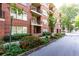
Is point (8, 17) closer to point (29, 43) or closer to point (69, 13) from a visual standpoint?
point (29, 43)

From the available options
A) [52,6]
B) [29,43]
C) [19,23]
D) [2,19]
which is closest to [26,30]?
[19,23]

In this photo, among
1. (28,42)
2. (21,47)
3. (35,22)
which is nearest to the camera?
(21,47)

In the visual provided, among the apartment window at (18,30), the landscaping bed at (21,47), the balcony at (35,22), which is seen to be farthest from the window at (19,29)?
the landscaping bed at (21,47)

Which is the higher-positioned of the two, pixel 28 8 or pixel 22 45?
pixel 28 8

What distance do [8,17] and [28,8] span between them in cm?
784

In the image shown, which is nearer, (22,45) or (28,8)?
(22,45)

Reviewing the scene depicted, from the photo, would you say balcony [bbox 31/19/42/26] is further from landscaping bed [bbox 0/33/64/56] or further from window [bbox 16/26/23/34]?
landscaping bed [bbox 0/33/64/56]

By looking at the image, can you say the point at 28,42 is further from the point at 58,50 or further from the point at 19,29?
the point at 19,29

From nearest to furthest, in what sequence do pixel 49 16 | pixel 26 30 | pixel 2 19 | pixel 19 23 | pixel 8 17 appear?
pixel 2 19 < pixel 8 17 < pixel 19 23 < pixel 26 30 < pixel 49 16

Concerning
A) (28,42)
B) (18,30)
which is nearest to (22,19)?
(18,30)

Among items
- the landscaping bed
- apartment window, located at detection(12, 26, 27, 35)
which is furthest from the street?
apartment window, located at detection(12, 26, 27, 35)

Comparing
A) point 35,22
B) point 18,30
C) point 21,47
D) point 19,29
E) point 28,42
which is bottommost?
point 21,47

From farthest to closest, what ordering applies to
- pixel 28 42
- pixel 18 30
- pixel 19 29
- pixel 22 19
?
pixel 22 19, pixel 19 29, pixel 18 30, pixel 28 42

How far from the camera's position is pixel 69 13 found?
47844mm
